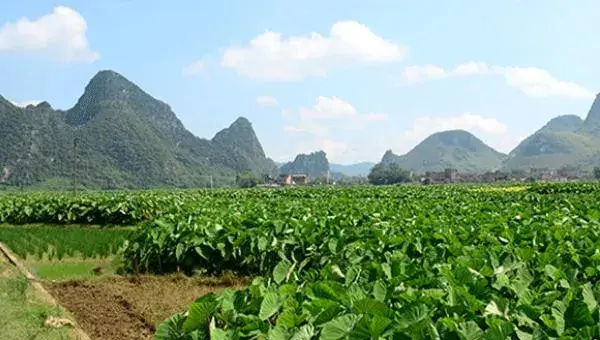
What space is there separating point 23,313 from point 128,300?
5.98ft

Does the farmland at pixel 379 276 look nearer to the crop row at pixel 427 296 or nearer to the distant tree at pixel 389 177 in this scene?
the crop row at pixel 427 296

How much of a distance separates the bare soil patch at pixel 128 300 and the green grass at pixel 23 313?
0.45 meters

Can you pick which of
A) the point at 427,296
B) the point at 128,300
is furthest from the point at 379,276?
the point at 128,300

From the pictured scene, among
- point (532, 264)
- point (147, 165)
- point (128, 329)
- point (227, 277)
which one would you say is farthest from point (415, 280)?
point (147, 165)

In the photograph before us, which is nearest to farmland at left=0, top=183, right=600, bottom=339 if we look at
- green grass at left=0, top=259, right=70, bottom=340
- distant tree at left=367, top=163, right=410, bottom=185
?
green grass at left=0, top=259, right=70, bottom=340

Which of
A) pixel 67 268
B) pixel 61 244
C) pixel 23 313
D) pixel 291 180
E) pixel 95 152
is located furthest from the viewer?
pixel 291 180

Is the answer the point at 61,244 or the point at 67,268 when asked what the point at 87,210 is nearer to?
the point at 61,244

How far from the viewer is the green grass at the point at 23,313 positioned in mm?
6684

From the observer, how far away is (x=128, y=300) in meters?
9.05

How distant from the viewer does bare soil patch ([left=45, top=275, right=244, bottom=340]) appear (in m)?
7.61

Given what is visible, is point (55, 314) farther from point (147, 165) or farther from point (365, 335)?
point (147, 165)

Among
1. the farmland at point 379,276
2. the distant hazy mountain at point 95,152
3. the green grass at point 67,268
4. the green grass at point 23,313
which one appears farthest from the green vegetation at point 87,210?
the distant hazy mountain at point 95,152

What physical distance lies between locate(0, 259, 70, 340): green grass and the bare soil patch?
45 cm

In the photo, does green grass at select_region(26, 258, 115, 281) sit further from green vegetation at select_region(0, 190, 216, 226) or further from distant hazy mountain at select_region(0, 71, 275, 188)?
distant hazy mountain at select_region(0, 71, 275, 188)
